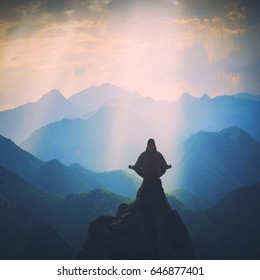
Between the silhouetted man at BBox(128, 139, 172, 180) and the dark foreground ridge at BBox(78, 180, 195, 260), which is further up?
the silhouetted man at BBox(128, 139, 172, 180)

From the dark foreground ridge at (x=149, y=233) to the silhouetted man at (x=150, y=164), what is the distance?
1.55 feet

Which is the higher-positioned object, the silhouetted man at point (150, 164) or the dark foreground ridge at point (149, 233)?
the silhouetted man at point (150, 164)

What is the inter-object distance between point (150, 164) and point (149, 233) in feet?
11.0

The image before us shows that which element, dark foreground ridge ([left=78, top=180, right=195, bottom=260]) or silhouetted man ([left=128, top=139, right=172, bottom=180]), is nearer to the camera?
dark foreground ridge ([left=78, top=180, right=195, bottom=260])

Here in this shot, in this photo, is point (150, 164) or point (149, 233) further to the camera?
point (150, 164)

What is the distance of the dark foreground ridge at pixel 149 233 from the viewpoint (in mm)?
16312

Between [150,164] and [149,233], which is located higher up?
[150,164]

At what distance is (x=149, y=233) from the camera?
17000 mm

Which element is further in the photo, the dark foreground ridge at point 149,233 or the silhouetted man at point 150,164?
the silhouetted man at point 150,164

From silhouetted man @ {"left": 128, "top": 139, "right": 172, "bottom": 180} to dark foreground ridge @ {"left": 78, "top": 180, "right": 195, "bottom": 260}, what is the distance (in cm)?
47

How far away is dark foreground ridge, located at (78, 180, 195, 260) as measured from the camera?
16.3 metres
